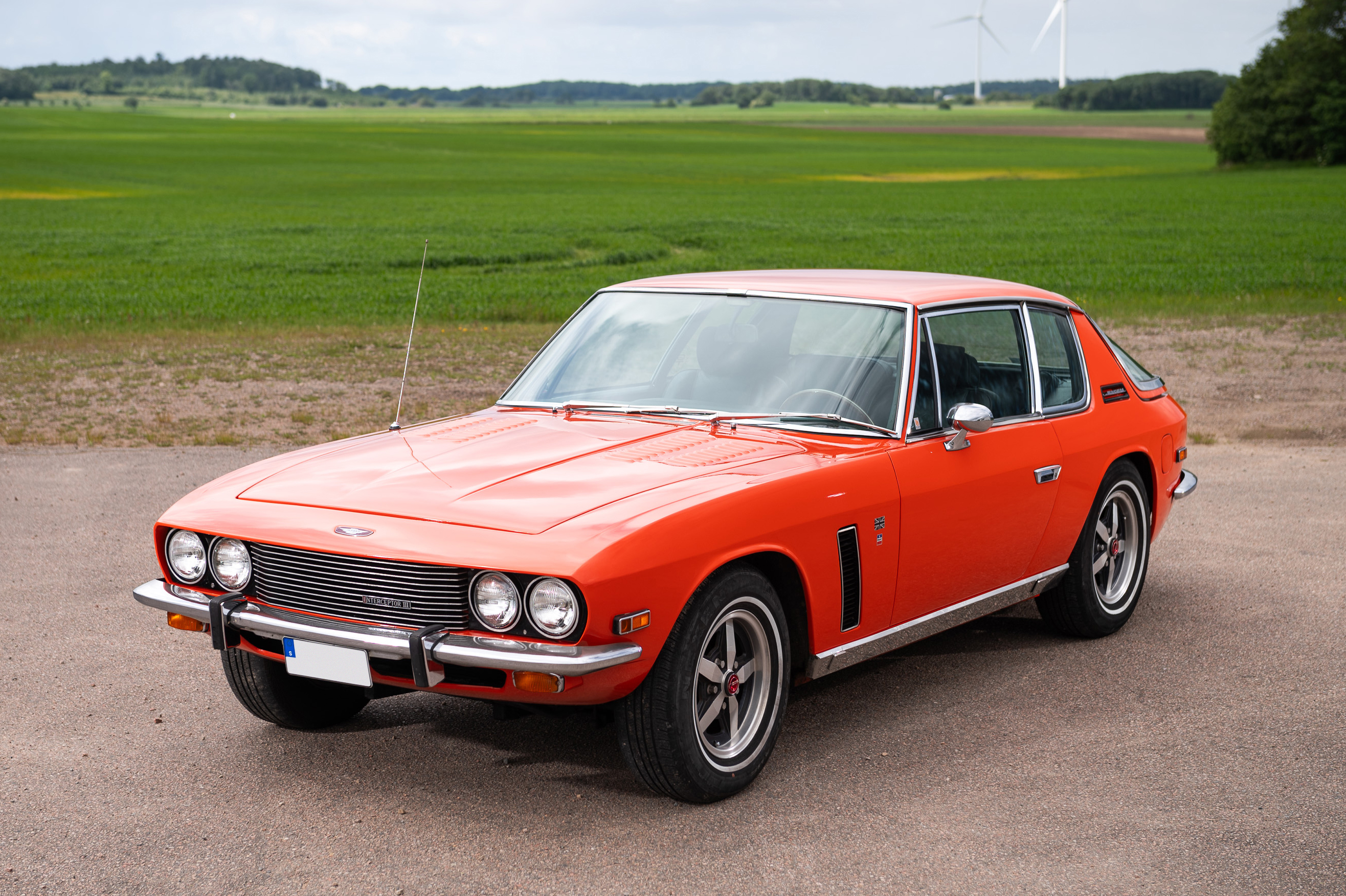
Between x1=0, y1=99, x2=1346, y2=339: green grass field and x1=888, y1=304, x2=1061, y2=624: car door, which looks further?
x1=0, y1=99, x2=1346, y2=339: green grass field

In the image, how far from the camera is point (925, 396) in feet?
15.4

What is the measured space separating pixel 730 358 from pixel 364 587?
175 centimetres

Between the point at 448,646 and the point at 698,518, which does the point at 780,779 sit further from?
the point at 448,646

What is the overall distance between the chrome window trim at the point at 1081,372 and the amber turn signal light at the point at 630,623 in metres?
2.34

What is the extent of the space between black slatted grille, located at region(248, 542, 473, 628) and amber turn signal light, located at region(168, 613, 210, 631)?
33 centimetres

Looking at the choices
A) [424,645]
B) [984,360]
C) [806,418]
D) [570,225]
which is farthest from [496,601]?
[570,225]

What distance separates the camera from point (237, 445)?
10.1m

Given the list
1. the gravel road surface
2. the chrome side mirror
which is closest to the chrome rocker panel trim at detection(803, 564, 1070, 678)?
the gravel road surface

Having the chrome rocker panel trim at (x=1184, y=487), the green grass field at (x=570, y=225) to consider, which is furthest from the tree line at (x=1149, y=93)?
the chrome rocker panel trim at (x=1184, y=487)

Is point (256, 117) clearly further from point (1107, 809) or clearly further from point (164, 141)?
point (1107, 809)

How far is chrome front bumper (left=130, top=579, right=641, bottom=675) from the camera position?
347 centimetres

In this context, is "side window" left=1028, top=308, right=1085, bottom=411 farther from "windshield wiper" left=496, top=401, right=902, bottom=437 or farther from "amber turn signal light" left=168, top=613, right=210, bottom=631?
"amber turn signal light" left=168, top=613, right=210, bottom=631

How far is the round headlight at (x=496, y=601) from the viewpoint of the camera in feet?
11.6

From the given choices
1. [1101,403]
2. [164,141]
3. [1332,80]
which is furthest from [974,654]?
[164,141]
